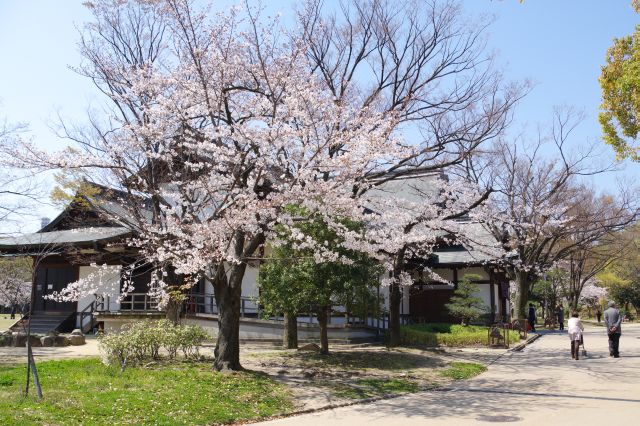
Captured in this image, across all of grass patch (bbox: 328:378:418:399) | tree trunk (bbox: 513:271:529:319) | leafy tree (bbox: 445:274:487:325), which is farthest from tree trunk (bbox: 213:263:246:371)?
tree trunk (bbox: 513:271:529:319)

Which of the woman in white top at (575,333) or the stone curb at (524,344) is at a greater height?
the woman in white top at (575,333)

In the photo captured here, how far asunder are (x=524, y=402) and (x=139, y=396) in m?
7.11

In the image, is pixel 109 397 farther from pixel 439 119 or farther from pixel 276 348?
pixel 439 119

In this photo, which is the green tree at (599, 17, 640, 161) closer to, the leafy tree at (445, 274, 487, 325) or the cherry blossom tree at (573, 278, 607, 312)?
the leafy tree at (445, 274, 487, 325)

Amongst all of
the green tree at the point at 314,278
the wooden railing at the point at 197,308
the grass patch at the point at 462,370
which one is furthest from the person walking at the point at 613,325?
the wooden railing at the point at 197,308

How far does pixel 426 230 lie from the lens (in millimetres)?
19344

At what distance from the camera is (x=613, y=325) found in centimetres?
1614

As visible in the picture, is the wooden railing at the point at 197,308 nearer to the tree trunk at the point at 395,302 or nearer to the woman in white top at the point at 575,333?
the tree trunk at the point at 395,302

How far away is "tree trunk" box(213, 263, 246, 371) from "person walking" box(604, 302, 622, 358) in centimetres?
1099

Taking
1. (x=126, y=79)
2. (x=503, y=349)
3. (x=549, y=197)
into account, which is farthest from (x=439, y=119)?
(x=549, y=197)

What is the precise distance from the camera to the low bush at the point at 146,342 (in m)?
12.6

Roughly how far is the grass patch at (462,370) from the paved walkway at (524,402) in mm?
339

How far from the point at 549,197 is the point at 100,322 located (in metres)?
22.0

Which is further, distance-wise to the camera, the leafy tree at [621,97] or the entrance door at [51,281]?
the entrance door at [51,281]
